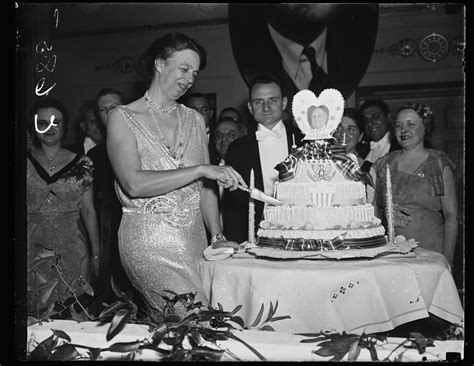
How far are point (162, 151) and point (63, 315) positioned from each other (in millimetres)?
679

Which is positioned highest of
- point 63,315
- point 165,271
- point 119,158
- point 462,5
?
point 462,5

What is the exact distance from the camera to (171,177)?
204 centimetres

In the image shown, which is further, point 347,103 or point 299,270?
point 347,103

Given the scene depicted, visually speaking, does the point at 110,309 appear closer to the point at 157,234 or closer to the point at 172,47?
the point at 157,234

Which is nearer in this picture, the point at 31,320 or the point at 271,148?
the point at 31,320

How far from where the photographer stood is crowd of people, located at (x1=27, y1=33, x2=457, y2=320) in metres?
2.14

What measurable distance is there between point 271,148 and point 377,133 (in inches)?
56.4

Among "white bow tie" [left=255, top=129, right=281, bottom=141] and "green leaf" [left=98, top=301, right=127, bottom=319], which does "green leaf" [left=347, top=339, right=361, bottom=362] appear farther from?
"white bow tie" [left=255, top=129, right=281, bottom=141]

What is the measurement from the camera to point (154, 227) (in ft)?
7.05

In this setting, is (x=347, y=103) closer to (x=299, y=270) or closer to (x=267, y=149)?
(x=267, y=149)

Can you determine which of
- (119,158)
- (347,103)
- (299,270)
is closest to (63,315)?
(119,158)

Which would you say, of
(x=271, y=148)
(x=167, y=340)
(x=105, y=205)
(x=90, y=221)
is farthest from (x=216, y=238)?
(x=105, y=205)

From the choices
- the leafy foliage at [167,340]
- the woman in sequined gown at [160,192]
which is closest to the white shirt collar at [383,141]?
the woman in sequined gown at [160,192]

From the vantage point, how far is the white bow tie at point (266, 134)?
9.68 ft
